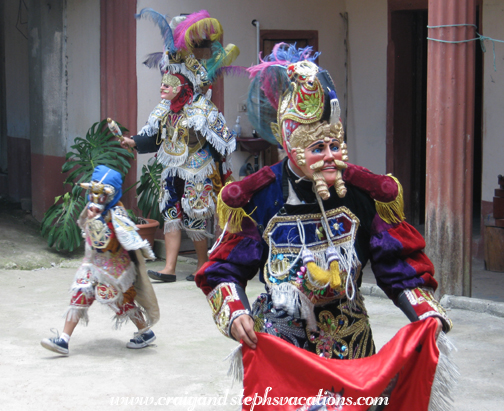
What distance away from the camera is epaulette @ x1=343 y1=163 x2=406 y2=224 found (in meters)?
2.88

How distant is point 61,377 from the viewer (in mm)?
4473

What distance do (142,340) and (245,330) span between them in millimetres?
2506

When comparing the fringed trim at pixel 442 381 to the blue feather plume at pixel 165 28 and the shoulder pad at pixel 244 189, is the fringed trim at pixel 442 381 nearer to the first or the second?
the shoulder pad at pixel 244 189

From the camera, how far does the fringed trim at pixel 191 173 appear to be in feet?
23.2

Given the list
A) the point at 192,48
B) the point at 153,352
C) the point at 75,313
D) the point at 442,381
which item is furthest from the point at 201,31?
the point at 442,381

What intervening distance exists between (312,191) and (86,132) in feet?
21.3

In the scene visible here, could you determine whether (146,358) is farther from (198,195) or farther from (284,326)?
(198,195)

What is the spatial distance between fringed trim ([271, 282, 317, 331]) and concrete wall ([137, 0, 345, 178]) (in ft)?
19.6

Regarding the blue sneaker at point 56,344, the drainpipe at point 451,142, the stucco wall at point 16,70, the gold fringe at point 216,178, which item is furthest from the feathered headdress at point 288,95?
the stucco wall at point 16,70

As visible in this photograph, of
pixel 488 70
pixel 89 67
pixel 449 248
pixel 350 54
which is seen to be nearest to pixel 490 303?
pixel 449 248

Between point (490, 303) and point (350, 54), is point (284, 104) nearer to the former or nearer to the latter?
point (490, 303)

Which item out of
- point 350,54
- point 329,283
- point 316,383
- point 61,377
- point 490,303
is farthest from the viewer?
point 350,54

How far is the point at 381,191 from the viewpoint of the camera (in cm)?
288

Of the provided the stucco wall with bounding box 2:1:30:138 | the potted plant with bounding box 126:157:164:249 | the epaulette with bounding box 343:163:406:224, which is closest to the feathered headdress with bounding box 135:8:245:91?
the potted plant with bounding box 126:157:164:249
